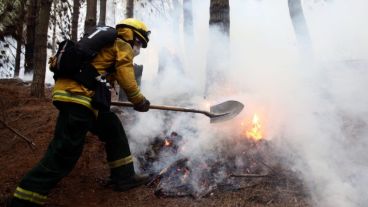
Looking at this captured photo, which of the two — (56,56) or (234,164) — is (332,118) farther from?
(56,56)

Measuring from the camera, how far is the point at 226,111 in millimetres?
5812

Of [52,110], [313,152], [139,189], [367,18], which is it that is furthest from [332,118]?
[367,18]

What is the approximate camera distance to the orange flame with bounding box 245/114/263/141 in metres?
5.71

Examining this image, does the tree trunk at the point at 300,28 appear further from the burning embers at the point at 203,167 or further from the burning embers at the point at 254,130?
the burning embers at the point at 203,167

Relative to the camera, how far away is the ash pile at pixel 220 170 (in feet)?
16.2

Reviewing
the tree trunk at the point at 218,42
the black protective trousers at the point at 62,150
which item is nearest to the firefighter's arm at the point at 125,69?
the black protective trousers at the point at 62,150

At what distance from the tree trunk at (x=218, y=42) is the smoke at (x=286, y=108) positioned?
0.13 metres

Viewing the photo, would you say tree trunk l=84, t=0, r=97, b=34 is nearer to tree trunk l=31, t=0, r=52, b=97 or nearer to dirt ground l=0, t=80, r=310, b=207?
tree trunk l=31, t=0, r=52, b=97

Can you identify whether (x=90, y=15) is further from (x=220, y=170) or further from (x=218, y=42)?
(x=220, y=170)


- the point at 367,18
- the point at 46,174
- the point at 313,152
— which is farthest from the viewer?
the point at 367,18

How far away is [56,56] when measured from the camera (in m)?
4.64

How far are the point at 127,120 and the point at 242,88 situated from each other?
216 centimetres

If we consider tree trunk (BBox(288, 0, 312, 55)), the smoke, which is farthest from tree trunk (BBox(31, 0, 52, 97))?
tree trunk (BBox(288, 0, 312, 55))

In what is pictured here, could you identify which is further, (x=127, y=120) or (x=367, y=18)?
(x=367, y=18)
